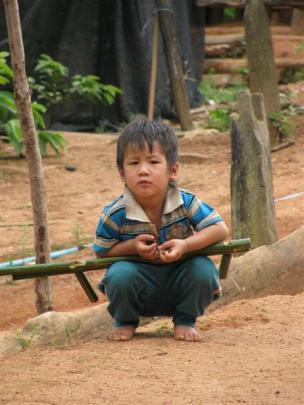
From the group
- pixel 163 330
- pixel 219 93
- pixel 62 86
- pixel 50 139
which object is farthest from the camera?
pixel 219 93

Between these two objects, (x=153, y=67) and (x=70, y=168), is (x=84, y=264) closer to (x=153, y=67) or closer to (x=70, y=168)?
(x=70, y=168)

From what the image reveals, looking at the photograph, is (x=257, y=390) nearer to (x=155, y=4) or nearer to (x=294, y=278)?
(x=294, y=278)

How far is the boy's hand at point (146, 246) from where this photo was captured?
3.53 meters

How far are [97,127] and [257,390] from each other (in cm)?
837

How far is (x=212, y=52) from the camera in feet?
49.5

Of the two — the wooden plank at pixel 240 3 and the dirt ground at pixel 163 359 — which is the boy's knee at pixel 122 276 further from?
the wooden plank at pixel 240 3

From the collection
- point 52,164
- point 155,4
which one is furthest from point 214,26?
point 52,164

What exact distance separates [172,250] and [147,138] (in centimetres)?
42

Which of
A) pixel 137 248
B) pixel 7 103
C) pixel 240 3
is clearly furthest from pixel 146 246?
pixel 240 3

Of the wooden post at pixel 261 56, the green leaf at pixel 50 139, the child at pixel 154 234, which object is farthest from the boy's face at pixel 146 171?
the wooden post at pixel 261 56

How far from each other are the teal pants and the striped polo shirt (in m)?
0.10

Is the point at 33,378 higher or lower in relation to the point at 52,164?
higher

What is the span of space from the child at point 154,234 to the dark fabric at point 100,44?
715 cm

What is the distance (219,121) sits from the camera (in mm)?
11000
